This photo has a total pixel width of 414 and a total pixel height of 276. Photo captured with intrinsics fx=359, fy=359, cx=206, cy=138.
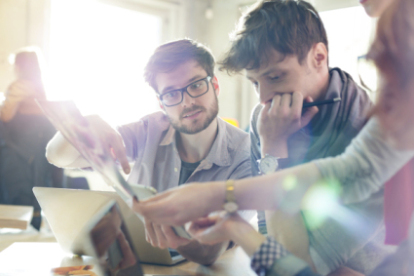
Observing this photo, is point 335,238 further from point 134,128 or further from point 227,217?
point 134,128

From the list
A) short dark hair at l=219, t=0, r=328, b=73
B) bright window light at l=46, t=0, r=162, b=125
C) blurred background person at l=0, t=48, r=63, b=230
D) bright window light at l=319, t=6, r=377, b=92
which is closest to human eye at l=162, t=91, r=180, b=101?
short dark hair at l=219, t=0, r=328, b=73

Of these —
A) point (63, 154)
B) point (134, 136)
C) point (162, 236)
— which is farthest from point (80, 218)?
point (134, 136)

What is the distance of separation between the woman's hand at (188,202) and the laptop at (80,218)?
0.64ft

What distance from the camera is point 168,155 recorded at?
105cm

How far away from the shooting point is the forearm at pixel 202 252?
81cm

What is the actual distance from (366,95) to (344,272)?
375mm

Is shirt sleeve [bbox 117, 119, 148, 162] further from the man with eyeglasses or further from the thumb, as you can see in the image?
the thumb

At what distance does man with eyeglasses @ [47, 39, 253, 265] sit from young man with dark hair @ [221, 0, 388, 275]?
0.40ft

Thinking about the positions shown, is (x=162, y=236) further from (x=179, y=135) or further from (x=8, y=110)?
(x=8, y=110)

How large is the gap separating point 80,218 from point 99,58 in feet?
9.04

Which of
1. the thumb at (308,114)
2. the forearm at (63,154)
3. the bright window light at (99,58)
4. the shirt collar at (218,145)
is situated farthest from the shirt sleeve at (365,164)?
the bright window light at (99,58)

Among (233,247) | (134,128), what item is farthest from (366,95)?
(134,128)

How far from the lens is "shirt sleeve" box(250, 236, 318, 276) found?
55 cm

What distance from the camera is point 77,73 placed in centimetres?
314
